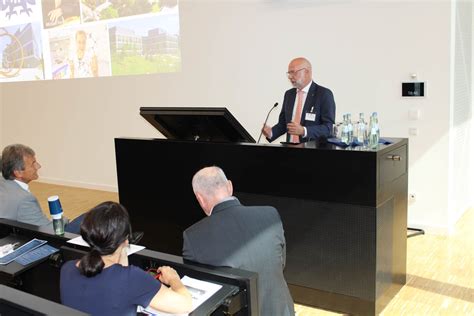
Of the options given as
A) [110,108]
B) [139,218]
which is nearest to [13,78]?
[110,108]

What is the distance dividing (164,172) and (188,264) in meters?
1.78

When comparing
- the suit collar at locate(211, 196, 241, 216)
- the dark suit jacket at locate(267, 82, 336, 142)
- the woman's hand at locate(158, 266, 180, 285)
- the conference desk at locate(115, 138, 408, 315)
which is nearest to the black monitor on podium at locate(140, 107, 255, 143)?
the conference desk at locate(115, 138, 408, 315)

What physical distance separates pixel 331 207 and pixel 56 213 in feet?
4.96

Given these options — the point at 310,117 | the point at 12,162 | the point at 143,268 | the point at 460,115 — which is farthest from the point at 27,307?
the point at 460,115

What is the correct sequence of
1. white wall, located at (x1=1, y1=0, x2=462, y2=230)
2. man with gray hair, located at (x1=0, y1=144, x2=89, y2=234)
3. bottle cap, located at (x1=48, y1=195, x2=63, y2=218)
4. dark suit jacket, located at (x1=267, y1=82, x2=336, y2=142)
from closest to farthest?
bottle cap, located at (x1=48, y1=195, x2=63, y2=218)
man with gray hair, located at (x1=0, y1=144, x2=89, y2=234)
dark suit jacket, located at (x1=267, y1=82, x2=336, y2=142)
white wall, located at (x1=1, y1=0, x2=462, y2=230)

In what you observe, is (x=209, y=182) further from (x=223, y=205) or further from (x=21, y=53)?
(x=21, y=53)

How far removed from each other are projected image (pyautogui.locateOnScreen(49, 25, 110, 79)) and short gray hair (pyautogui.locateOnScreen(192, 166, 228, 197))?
499cm

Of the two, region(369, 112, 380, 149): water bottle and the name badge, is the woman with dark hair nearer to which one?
region(369, 112, 380, 149): water bottle

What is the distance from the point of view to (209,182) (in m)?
2.01

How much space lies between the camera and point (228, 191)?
2.04m

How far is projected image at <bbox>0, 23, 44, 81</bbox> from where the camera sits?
738 centimetres

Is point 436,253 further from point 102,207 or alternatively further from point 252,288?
point 102,207

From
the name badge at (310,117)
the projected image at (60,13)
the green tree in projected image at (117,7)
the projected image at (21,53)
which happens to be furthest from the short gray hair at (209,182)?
the projected image at (21,53)

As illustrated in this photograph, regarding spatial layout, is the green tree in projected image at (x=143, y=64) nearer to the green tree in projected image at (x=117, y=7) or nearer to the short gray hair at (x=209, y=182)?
the green tree in projected image at (x=117, y=7)
